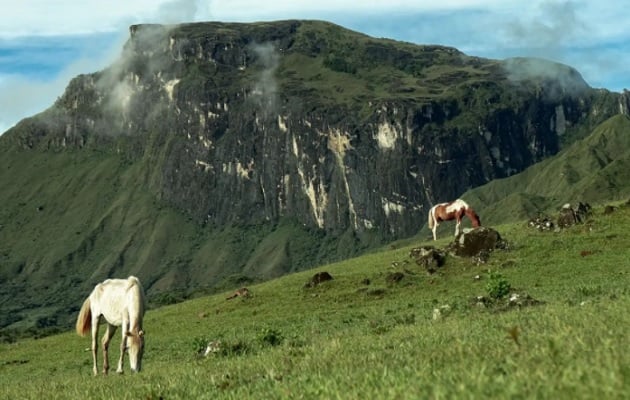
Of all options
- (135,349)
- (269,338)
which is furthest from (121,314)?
(269,338)

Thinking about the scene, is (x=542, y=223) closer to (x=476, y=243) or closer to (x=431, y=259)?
(x=476, y=243)

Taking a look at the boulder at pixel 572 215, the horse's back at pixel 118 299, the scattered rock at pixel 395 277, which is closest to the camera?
the horse's back at pixel 118 299

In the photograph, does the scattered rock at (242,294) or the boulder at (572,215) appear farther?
the scattered rock at (242,294)

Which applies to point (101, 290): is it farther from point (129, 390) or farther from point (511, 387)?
point (511, 387)

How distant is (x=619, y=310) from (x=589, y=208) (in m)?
37.4

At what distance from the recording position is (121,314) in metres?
24.9

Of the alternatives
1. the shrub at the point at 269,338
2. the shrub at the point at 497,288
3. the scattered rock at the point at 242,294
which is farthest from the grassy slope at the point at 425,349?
the scattered rock at the point at 242,294

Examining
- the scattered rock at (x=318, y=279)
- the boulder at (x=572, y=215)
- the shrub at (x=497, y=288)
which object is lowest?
the scattered rock at (x=318, y=279)

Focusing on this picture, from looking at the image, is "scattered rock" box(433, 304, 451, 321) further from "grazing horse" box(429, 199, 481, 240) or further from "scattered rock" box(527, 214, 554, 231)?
"grazing horse" box(429, 199, 481, 240)

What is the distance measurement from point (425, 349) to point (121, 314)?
12743 mm

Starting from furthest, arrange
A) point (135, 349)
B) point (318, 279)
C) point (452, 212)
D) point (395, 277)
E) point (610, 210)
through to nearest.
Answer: point (452, 212) < point (318, 279) < point (610, 210) < point (395, 277) < point (135, 349)

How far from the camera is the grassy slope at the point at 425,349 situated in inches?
371

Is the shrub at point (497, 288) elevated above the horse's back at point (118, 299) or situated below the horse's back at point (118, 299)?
below

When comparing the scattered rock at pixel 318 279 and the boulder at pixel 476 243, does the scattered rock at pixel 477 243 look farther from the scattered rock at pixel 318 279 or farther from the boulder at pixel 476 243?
the scattered rock at pixel 318 279
